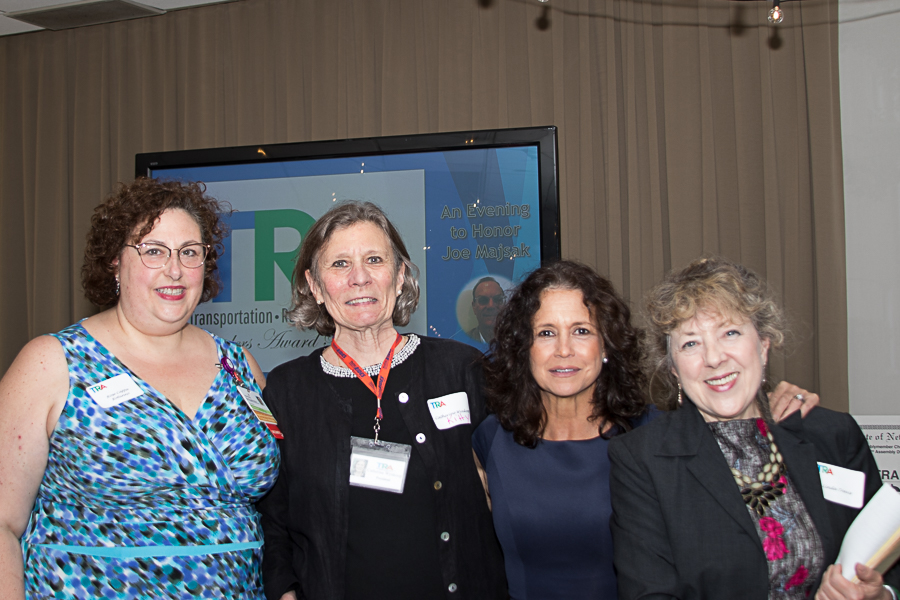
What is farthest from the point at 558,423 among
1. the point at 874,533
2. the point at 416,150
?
the point at 416,150

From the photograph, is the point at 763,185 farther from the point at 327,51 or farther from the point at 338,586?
the point at 338,586

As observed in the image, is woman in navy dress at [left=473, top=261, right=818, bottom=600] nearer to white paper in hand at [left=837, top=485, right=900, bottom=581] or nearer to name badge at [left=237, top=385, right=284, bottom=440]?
white paper in hand at [left=837, top=485, right=900, bottom=581]

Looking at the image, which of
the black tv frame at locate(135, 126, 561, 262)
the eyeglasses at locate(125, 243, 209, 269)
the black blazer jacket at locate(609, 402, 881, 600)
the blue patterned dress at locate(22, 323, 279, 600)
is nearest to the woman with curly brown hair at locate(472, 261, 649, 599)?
the black blazer jacket at locate(609, 402, 881, 600)

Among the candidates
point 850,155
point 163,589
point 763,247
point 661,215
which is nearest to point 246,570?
point 163,589

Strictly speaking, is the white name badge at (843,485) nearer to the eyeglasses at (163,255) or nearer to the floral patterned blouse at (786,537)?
the floral patterned blouse at (786,537)

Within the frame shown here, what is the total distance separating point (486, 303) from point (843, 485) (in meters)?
1.93

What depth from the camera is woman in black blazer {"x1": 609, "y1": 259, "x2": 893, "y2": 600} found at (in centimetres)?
157

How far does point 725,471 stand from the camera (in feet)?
5.44

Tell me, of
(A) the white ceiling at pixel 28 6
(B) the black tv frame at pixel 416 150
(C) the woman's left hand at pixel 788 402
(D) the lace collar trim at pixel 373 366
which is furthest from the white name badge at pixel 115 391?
(A) the white ceiling at pixel 28 6

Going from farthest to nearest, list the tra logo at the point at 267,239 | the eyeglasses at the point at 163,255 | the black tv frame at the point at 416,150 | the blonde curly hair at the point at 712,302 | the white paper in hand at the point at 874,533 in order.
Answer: the tra logo at the point at 267,239, the black tv frame at the point at 416,150, the eyeglasses at the point at 163,255, the blonde curly hair at the point at 712,302, the white paper in hand at the point at 874,533

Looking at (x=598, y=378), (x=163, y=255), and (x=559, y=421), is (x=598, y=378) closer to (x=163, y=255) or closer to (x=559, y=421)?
(x=559, y=421)

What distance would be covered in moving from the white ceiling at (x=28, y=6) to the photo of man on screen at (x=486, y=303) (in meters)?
2.47

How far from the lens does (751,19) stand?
3.39 m

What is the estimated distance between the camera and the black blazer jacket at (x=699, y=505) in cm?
156
